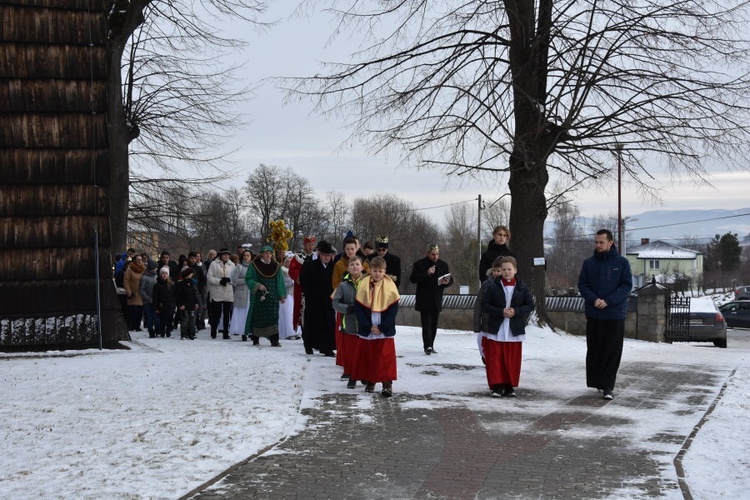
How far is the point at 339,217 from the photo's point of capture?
92.8m

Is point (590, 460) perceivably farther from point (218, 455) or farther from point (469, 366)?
point (469, 366)

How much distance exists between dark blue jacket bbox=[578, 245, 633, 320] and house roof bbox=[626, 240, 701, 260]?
456 feet

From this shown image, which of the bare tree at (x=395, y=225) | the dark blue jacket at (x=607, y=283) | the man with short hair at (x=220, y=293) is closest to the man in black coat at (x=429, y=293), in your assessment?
the dark blue jacket at (x=607, y=283)

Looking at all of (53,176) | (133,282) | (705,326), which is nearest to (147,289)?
(133,282)

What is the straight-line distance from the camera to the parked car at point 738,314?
1898 inches

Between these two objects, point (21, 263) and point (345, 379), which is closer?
point (345, 379)

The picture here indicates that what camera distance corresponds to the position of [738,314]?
48.5 m

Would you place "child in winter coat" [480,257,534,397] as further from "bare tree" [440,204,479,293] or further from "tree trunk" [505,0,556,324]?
"bare tree" [440,204,479,293]

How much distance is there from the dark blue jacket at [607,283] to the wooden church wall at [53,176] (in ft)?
26.6

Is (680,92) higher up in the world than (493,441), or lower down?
higher up

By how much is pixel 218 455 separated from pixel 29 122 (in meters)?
9.67

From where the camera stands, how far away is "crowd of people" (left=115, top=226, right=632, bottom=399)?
11430mm

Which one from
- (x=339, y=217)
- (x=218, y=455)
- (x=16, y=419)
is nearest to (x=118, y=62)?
(x=16, y=419)

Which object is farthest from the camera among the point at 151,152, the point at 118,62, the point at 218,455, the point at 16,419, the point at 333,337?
the point at 151,152
